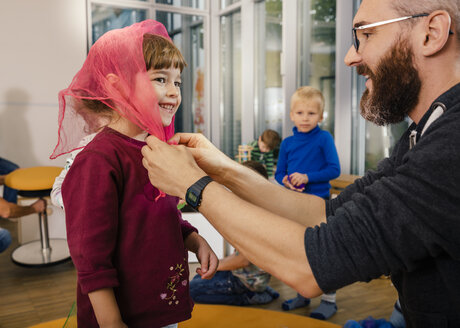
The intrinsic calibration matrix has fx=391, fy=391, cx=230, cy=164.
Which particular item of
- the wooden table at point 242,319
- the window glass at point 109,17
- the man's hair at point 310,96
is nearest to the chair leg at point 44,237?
the wooden table at point 242,319

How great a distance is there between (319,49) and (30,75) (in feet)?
11.7

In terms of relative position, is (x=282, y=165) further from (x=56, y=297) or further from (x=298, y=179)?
(x=56, y=297)

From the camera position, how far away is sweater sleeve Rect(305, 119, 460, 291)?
81cm

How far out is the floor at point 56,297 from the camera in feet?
7.91

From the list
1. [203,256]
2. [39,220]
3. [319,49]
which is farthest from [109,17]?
[203,256]

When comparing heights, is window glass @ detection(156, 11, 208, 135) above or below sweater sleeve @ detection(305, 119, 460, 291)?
above

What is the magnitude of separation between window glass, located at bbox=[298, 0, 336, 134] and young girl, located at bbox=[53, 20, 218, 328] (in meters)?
3.04

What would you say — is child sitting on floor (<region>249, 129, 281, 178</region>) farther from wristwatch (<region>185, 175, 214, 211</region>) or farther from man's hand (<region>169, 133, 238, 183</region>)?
wristwatch (<region>185, 175, 214, 211</region>)

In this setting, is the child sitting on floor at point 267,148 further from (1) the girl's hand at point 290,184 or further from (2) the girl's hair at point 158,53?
(2) the girl's hair at point 158,53

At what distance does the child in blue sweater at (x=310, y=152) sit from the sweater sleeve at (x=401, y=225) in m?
1.75

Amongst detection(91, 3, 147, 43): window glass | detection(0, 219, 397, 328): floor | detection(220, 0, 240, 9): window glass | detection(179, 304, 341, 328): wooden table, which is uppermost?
detection(220, 0, 240, 9): window glass

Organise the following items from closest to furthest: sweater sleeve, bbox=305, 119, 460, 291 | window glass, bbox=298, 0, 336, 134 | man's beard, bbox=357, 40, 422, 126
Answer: sweater sleeve, bbox=305, 119, 460, 291
man's beard, bbox=357, 40, 422, 126
window glass, bbox=298, 0, 336, 134

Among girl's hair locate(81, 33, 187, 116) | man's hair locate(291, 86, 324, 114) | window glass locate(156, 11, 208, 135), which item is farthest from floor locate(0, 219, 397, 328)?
window glass locate(156, 11, 208, 135)

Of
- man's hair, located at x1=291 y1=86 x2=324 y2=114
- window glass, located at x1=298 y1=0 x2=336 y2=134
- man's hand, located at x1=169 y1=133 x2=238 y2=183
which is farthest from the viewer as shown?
window glass, located at x1=298 y1=0 x2=336 y2=134
